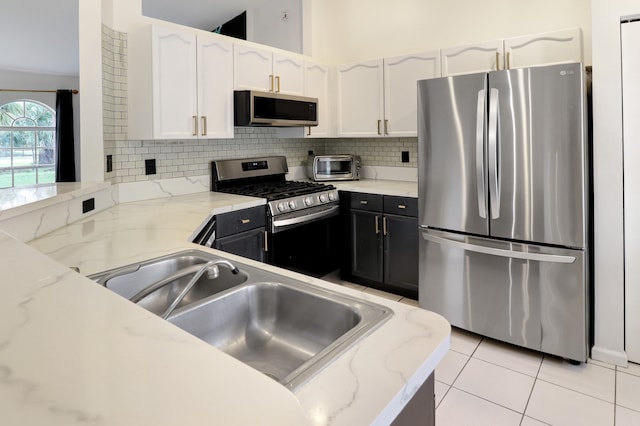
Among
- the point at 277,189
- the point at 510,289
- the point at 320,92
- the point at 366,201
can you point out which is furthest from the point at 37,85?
the point at 510,289

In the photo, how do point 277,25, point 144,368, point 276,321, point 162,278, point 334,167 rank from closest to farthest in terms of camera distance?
1. point 144,368
2. point 276,321
3. point 162,278
4. point 334,167
5. point 277,25

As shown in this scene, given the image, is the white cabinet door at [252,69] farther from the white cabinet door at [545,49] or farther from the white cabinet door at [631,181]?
the white cabinet door at [631,181]

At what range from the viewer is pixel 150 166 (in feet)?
9.69

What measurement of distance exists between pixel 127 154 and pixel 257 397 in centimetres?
275

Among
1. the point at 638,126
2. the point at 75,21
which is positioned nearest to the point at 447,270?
the point at 638,126

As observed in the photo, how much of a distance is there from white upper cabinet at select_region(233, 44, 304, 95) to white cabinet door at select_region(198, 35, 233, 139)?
0.08 metres

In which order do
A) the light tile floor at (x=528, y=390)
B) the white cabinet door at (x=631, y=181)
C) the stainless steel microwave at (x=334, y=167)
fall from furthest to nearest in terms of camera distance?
the stainless steel microwave at (x=334, y=167)
the white cabinet door at (x=631, y=181)
the light tile floor at (x=528, y=390)

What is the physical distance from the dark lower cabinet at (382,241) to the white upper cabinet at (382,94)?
0.66 metres

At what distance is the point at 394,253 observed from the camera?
331cm

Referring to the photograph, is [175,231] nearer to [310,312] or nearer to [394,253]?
[310,312]

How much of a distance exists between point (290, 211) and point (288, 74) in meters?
1.26

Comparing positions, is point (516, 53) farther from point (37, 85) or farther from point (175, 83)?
point (37, 85)

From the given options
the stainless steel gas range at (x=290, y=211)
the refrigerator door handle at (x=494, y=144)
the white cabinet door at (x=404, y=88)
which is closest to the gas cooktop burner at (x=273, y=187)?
the stainless steel gas range at (x=290, y=211)

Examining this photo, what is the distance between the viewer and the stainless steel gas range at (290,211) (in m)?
2.97
